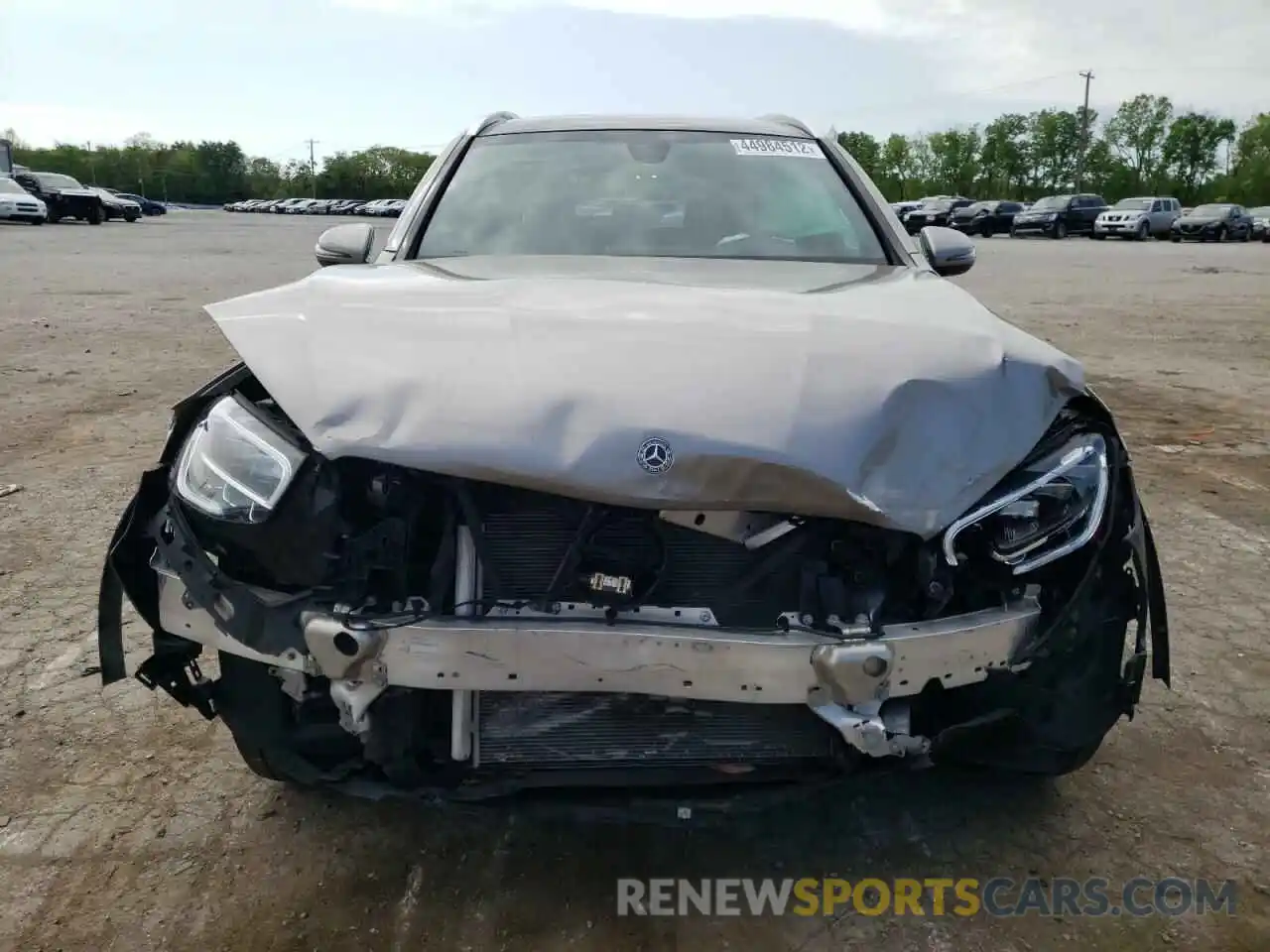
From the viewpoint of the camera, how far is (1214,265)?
22922mm

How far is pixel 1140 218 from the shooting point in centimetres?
3684

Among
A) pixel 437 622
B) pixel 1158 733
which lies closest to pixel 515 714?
pixel 437 622

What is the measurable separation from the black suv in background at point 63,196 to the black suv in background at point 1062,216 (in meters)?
34.2

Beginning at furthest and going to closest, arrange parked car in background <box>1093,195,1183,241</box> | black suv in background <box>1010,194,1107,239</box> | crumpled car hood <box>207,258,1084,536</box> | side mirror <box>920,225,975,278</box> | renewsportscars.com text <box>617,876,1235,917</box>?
black suv in background <box>1010,194,1107,239</box>, parked car in background <box>1093,195,1183,241</box>, side mirror <box>920,225,975,278</box>, renewsportscars.com text <box>617,876,1235,917</box>, crumpled car hood <box>207,258,1084,536</box>

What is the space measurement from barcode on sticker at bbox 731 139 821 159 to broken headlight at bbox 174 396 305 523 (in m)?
2.29

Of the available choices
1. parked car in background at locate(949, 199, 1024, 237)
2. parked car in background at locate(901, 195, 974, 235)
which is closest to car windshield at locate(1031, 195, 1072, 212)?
parked car in background at locate(949, 199, 1024, 237)

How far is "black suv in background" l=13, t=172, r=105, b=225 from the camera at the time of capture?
35.7m

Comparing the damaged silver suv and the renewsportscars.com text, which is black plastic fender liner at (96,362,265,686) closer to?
the damaged silver suv

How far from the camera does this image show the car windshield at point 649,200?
3.38m

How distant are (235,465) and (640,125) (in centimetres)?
240

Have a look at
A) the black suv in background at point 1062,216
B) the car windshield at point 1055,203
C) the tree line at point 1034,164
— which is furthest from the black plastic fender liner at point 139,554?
the tree line at point 1034,164

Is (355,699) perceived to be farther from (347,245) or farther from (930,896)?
(347,245)

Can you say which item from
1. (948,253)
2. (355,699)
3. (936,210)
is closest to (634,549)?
(355,699)

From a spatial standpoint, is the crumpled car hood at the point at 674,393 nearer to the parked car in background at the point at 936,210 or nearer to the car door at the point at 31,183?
the car door at the point at 31,183
